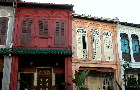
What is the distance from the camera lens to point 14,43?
14.1m

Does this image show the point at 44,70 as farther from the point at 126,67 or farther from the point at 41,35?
the point at 126,67

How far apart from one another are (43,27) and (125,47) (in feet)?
24.0

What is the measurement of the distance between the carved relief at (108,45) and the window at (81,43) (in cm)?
174

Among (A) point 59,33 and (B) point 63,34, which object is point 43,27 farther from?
(B) point 63,34

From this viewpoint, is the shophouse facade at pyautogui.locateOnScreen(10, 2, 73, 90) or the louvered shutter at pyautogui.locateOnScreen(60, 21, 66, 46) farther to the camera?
the louvered shutter at pyautogui.locateOnScreen(60, 21, 66, 46)

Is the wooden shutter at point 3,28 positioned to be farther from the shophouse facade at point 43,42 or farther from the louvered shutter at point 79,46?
the louvered shutter at point 79,46

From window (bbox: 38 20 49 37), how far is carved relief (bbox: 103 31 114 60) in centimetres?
478

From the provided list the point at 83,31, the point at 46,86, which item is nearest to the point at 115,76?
the point at 83,31

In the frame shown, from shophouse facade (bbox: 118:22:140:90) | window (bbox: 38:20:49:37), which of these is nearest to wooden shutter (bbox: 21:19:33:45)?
window (bbox: 38:20:49:37)

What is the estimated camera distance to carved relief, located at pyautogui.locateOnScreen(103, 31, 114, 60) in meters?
16.2

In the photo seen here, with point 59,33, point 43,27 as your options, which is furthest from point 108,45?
point 43,27

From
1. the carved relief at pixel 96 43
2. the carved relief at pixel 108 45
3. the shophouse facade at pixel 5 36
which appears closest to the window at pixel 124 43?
the carved relief at pixel 108 45

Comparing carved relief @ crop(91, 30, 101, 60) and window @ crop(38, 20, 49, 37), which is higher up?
window @ crop(38, 20, 49, 37)

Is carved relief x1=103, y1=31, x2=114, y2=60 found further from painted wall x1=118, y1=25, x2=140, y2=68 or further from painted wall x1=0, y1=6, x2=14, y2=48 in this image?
painted wall x1=0, y1=6, x2=14, y2=48
